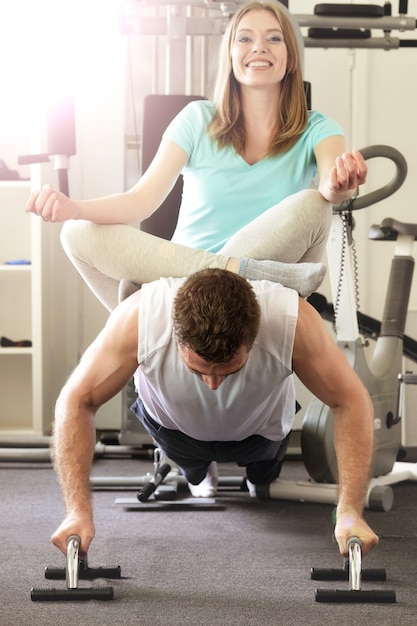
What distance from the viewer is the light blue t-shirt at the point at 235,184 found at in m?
2.17

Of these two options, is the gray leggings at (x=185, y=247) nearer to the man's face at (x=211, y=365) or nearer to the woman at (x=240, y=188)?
the woman at (x=240, y=188)

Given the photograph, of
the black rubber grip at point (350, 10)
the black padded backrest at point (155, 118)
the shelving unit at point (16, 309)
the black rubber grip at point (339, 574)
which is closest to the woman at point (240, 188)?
the black rubber grip at point (339, 574)

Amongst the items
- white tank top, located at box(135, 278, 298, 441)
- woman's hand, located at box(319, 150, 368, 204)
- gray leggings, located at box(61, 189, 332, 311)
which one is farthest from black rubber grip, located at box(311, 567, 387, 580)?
woman's hand, located at box(319, 150, 368, 204)

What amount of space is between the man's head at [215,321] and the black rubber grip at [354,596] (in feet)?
1.62

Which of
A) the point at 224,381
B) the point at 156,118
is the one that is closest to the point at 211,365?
the point at 224,381

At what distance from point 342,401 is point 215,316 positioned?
0.42 metres

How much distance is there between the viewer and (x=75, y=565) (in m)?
1.77

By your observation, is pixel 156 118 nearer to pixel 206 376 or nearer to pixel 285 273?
pixel 285 273

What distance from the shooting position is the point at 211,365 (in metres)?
1.67

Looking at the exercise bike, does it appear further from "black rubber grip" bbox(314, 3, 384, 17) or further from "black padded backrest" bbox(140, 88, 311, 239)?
"black padded backrest" bbox(140, 88, 311, 239)

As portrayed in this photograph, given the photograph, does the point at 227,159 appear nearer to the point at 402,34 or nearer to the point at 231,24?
the point at 231,24

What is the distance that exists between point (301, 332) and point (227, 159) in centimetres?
57

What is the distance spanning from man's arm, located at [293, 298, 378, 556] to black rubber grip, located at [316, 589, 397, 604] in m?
0.13

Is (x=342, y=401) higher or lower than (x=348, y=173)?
lower
